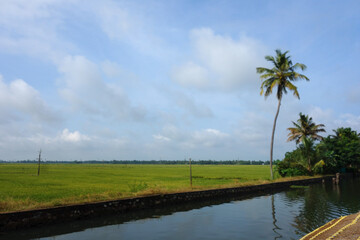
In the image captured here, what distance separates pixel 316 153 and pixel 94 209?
34114 mm

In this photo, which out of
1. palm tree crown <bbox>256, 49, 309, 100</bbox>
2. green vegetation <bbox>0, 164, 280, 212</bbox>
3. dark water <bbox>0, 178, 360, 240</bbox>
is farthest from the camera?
palm tree crown <bbox>256, 49, 309, 100</bbox>

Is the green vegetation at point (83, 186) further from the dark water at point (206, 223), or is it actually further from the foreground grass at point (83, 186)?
the dark water at point (206, 223)

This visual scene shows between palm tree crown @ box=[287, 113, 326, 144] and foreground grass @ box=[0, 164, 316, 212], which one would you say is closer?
foreground grass @ box=[0, 164, 316, 212]

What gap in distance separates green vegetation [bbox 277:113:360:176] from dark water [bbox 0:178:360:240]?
810 inches

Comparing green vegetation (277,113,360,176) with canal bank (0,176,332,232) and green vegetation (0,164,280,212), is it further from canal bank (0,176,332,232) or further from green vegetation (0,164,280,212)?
canal bank (0,176,332,232)

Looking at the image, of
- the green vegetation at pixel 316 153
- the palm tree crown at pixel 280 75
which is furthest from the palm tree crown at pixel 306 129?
the palm tree crown at pixel 280 75

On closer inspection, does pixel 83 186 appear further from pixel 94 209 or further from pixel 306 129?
pixel 306 129

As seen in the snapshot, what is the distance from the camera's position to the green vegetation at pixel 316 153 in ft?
122

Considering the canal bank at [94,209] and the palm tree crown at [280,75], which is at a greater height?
the palm tree crown at [280,75]

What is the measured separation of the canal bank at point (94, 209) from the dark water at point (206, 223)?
0.49m

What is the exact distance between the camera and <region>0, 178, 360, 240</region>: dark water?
10609 mm

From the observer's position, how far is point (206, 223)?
12.6 metres

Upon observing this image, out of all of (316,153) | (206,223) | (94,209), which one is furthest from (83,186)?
(316,153)

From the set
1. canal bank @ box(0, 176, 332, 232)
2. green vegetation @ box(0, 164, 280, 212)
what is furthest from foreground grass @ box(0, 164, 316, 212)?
canal bank @ box(0, 176, 332, 232)
